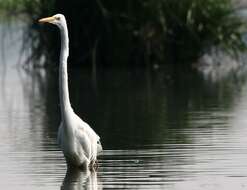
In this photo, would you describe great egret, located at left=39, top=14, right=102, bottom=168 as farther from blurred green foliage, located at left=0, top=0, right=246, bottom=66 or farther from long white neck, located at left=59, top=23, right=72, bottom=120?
blurred green foliage, located at left=0, top=0, right=246, bottom=66

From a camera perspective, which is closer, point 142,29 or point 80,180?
point 80,180

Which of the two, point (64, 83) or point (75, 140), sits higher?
point (64, 83)

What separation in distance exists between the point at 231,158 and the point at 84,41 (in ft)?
69.4

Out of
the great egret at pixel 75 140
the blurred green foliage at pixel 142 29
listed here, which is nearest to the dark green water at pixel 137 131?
the great egret at pixel 75 140

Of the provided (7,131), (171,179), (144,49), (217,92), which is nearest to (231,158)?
(171,179)

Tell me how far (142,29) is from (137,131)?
1675 centimetres

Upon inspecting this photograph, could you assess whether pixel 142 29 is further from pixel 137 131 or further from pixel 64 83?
pixel 64 83

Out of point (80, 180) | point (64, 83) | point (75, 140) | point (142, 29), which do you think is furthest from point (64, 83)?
point (142, 29)

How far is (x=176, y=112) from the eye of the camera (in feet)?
64.8

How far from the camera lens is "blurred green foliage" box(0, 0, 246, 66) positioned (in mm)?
33406

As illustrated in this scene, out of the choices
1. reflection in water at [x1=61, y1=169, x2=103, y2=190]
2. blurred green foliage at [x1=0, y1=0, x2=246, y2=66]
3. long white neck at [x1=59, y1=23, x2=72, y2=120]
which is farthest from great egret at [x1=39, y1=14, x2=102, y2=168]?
blurred green foliage at [x1=0, y1=0, x2=246, y2=66]

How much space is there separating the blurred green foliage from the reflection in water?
806 inches

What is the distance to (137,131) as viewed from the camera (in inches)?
670

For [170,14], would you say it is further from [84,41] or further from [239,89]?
[239,89]
